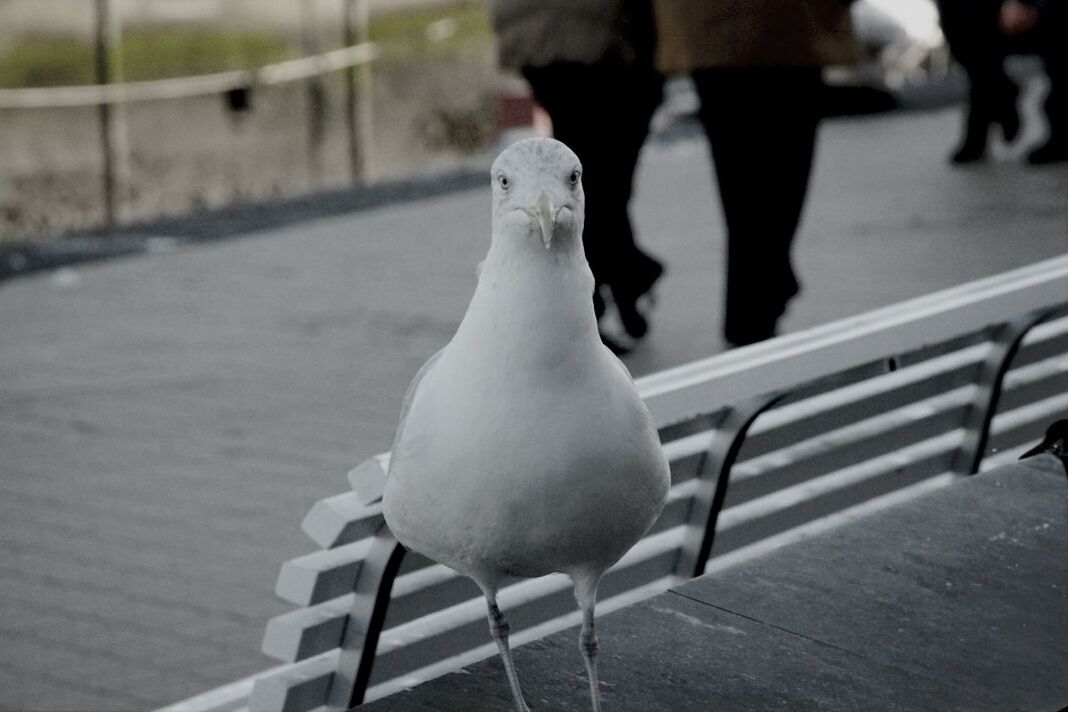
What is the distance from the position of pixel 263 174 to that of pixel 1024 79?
706cm

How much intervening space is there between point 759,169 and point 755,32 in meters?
0.41

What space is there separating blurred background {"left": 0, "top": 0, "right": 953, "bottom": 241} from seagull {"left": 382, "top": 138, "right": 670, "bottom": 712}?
8132mm

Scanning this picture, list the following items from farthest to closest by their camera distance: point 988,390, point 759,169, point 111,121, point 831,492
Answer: point 111,121 < point 759,169 < point 988,390 < point 831,492

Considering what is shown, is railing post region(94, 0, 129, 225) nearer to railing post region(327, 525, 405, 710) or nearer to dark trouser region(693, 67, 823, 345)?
dark trouser region(693, 67, 823, 345)

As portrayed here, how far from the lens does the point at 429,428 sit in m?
2.48

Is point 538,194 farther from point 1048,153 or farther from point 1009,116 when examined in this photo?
point 1048,153

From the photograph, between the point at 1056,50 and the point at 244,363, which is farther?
the point at 1056,50

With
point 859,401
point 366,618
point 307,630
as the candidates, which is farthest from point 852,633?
point 307,630

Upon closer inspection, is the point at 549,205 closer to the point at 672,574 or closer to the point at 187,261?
the point at 672,574

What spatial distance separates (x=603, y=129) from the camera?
245 inches

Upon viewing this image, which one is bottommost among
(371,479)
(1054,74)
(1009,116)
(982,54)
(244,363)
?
(244,363)

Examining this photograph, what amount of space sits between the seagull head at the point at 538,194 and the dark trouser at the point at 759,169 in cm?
327

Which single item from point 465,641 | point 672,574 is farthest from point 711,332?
point 465,641

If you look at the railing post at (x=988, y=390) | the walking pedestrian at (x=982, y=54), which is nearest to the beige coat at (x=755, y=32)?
the railing post at (x=988, y=390)
